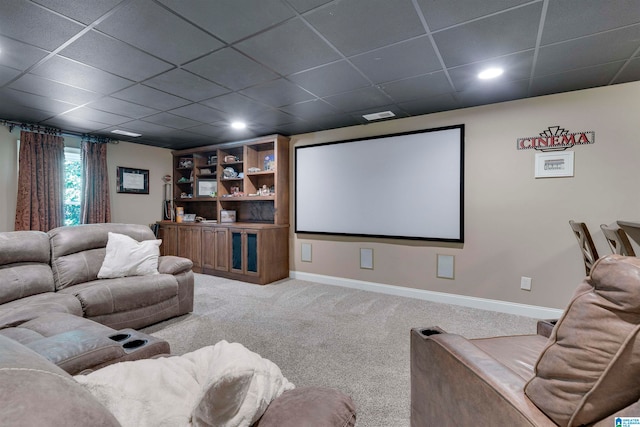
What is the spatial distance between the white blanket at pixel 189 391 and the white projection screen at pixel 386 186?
3.29 m

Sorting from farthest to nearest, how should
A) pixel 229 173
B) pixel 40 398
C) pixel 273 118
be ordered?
1. pixel 229 173
2. pixel 273 118
3. pixel 40 398

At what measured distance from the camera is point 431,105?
3457 millimetres

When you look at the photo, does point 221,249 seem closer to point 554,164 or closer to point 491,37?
point 491,37

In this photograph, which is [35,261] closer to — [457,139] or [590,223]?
[457,139]

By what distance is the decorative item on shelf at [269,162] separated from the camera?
4902 millimetres

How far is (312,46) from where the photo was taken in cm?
219

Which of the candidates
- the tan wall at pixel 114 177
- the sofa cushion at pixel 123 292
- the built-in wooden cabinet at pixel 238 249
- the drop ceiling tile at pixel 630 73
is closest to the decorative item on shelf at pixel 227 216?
the built-in wooden cabinet at pixel 238 249

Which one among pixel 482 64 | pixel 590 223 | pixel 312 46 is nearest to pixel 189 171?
pixel 312 46

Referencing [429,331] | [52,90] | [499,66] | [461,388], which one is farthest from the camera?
[52,90]

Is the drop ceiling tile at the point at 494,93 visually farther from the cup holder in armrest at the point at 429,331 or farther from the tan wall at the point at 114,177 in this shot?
the tan wall at the point at 114,177

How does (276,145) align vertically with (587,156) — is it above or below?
above

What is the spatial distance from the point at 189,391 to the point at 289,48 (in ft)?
7.32

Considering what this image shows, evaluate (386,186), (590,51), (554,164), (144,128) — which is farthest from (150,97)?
(554,164)

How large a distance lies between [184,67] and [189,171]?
392 cm
